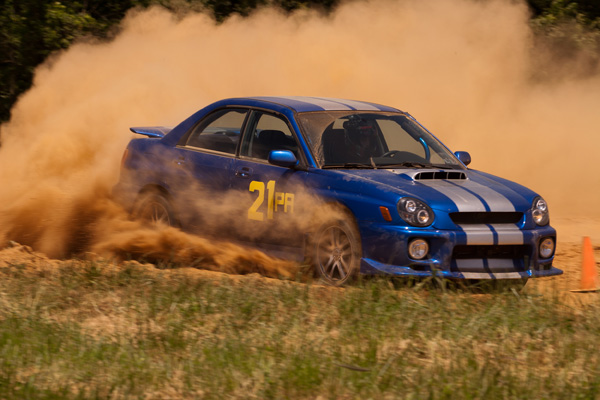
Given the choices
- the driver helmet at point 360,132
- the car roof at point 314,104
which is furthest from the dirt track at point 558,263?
the car roof at point 314,104

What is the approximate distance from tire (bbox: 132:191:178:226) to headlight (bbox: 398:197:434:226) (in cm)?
250

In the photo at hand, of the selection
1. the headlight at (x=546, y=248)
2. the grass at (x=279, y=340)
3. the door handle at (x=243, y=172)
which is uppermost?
the door handle at (x=243, y=172)

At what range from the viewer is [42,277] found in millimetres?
7473

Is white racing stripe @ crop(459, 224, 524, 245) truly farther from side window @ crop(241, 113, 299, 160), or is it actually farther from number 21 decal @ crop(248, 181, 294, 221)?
side window @ crop(241, 113, 299, 160)

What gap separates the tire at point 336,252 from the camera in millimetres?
7270

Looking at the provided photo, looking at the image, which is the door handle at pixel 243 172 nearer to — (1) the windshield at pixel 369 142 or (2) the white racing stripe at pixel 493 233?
(1) the windshield at pixel 369 142

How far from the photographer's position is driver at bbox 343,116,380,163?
8.05 metres

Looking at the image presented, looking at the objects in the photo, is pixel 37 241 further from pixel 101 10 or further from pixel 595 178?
pixel 101 10

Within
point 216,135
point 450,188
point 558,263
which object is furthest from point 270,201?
point 558,263

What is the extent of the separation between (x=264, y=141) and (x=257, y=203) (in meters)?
0.61

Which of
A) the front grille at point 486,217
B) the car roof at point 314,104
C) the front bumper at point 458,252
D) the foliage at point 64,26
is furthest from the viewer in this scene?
the foliage at point 64,26

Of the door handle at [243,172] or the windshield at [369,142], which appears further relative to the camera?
the door handle at [243,172]

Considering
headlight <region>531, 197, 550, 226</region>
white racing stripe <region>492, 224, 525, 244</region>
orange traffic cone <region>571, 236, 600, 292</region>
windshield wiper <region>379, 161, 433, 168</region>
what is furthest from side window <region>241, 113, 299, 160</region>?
orange traffic cone <region>571, 236, 600, 292</region>

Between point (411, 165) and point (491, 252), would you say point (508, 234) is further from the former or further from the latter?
point (411, 165)
